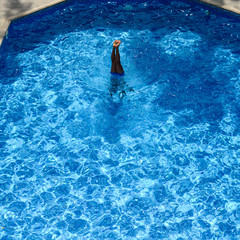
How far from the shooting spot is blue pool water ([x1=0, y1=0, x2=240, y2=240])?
6.02 m

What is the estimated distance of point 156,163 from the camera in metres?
6.82

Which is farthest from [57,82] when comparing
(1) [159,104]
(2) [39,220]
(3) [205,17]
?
(3) [205,17]

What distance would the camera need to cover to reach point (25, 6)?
11289mm

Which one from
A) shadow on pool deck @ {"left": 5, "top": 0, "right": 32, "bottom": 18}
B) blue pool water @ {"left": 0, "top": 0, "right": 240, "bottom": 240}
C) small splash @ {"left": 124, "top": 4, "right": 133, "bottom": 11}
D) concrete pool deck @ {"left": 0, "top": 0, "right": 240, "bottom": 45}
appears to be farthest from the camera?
small splash @ {"left": 124, "top": 4, "right": 133, "bottom": 11}

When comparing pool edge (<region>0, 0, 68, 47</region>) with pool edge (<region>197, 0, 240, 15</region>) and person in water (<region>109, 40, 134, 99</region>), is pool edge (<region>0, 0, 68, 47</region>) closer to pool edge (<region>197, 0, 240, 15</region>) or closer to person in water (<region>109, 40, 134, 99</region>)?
person in water (<region>109, 40, 134, 99</region>)

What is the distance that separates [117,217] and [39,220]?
1297 mm

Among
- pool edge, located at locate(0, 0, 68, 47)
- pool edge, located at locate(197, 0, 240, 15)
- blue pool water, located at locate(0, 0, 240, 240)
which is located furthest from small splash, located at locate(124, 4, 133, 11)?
A: pool edge, located at locate(197, 0, 240, 15)

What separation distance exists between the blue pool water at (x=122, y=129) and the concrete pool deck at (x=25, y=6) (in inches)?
9.8

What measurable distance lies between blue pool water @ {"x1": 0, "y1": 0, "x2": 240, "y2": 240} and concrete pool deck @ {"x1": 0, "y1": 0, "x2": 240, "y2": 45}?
25cm

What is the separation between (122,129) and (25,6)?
6140mm

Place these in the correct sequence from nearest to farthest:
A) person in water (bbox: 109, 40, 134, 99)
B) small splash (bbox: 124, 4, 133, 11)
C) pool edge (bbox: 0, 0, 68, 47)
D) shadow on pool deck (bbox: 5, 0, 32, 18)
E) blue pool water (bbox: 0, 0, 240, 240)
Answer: blue pool water (bbox: 0, 0, 240, 240) → person in water (bbox: 109, 40, 134, 99) → pool edge (bbox: 0, 0, 68, 47) → shadow on pool deck (bbox: 5, 0, 32, 18) → small splash (bbox: 124, 4, 133, 11)

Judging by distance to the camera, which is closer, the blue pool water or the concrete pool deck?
the blue pool water

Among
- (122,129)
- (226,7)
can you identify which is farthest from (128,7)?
(122,129)

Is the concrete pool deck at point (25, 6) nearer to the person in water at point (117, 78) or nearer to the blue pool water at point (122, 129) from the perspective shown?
the blue pool water at point (122, 129)
